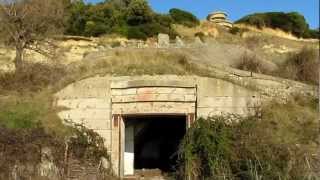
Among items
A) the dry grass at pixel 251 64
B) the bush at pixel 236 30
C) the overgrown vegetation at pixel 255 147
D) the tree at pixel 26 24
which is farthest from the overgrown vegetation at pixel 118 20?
the overgrown vegetation at pixel 255 147

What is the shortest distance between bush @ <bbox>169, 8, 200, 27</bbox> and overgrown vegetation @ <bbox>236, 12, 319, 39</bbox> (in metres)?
6.40

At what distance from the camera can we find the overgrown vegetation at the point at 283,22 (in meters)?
54.3

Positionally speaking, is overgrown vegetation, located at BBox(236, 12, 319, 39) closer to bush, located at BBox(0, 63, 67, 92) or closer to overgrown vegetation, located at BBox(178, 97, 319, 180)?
bush, located at BBox(0, 63, 67, 92)

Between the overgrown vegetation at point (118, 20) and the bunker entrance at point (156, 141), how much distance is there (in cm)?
1944

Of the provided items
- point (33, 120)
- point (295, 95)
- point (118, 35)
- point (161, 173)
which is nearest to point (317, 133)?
point (295, 95)

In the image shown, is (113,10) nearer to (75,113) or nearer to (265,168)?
(75,113)

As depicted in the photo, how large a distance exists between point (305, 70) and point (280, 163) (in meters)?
9.27

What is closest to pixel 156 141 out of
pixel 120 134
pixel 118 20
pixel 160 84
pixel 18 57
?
pixel 120 134

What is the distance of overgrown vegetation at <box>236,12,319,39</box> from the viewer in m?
54.3

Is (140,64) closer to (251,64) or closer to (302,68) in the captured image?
(251,64)

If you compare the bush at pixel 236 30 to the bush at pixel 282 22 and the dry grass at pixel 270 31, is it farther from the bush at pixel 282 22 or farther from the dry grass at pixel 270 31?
the bush at pixel 282 22

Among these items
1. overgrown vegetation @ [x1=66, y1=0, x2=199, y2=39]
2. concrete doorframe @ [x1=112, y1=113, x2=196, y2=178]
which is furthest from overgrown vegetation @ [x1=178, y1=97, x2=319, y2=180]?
overgrown vegetation @ [x1=66, y1=0, x2=199, y2=39]

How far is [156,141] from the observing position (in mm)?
21562

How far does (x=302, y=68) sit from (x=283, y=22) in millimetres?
32287
